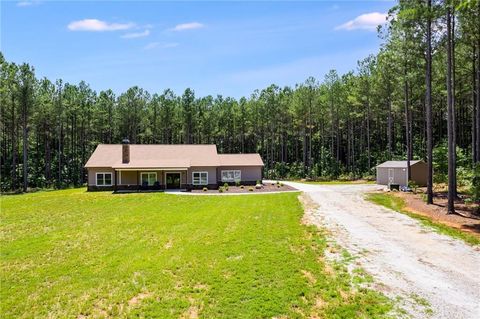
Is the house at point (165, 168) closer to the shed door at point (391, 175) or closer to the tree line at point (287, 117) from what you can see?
the tree line at point (287, 117)

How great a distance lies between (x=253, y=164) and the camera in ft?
123

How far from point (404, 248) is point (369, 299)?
4795 millimetres

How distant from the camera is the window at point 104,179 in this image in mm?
33219

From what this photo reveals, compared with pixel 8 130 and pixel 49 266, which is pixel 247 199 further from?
pixel 8 130

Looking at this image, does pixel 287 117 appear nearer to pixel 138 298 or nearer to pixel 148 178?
pixel 148 178

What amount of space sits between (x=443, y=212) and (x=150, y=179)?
24689 millimetres

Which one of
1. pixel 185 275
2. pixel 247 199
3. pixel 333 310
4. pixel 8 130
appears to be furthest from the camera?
pixel 8 130

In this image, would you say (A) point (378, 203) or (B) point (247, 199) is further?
(B) point (247, 199)

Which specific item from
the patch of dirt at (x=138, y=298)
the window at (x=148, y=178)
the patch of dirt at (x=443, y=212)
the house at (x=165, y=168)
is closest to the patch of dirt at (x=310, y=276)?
the patch of dirt at (x=138, y=298)

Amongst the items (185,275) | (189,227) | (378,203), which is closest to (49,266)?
(185,275)

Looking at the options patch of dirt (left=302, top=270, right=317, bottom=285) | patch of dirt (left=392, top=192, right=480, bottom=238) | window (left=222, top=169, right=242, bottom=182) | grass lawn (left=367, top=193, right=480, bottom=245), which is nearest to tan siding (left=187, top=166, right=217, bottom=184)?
window (left=222, top=169, right=242, bottom=182)

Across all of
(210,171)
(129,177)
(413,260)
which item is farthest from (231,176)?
(413,260)

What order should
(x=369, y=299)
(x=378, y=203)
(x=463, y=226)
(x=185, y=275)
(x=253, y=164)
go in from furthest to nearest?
(x=253, y=164) → (x=378, y=203) → (x=463, y=226) → (x=185, y=275) → (x=369, y=299)

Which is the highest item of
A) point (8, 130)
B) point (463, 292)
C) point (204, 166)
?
point (8, 130)
